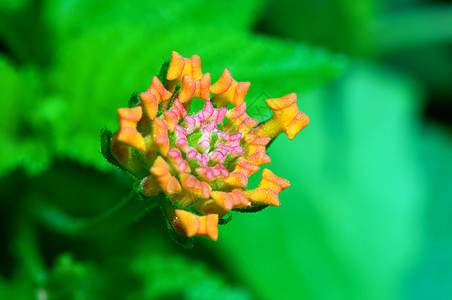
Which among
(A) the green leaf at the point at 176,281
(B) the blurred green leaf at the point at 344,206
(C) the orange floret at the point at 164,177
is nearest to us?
(C) the orange floret at the point at 164,177

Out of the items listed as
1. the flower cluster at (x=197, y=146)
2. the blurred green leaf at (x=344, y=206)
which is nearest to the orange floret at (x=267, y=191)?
the flower cluster at (x=197, y=146)

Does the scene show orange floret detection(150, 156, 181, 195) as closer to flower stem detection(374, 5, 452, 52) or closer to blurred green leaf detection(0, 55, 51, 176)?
blurred green leaf detection(0, 55, 51, 176)

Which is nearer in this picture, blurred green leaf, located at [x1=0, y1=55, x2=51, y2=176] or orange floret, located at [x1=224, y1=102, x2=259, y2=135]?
orange floret, located at [x1=224, y1=102, x2=259, y2=135]

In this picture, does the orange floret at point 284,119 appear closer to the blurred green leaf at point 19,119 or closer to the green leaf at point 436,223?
the blurred green leaf at point 19,119

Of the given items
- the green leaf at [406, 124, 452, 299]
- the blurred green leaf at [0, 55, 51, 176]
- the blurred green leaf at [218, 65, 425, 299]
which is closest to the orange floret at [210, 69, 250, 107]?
the blurred green leaf at [0, 55, 51, 176]

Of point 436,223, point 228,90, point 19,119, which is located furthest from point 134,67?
point 436,223

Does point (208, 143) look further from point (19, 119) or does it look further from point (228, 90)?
point (19, 119)
